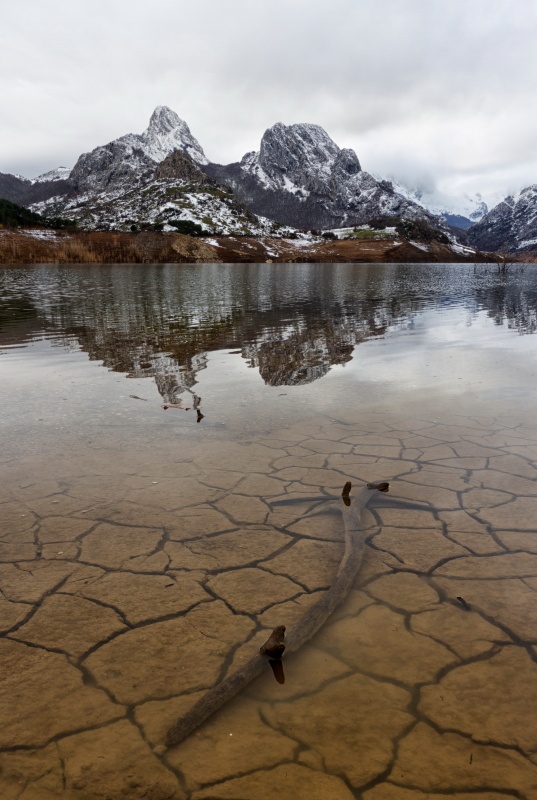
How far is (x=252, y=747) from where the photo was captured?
248 cm

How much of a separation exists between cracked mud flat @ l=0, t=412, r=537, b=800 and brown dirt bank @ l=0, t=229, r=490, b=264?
10291 centimetres

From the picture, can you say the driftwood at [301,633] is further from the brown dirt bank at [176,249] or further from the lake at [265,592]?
the brown dirt bank at [176,249]

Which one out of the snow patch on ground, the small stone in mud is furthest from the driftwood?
the snow patch on ground

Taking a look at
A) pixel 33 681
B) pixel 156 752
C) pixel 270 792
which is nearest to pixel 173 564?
pixel 33 681

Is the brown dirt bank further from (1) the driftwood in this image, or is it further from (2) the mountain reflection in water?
(1) the driftwood

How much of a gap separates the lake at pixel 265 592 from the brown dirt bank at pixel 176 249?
101 meters

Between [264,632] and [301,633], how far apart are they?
0.26m

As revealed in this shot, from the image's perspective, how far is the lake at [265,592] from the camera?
2.43 m

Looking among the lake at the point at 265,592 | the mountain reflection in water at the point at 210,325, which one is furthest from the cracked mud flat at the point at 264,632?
the mountain reflection in water at the point at 210,325

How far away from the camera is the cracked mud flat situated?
2.39m

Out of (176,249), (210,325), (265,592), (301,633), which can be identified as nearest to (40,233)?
(176,249)

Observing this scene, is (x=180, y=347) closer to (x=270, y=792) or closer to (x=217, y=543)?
(x=217, y=543)

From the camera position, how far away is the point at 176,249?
12175 cm

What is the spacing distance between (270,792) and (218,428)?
5252 millimetres
